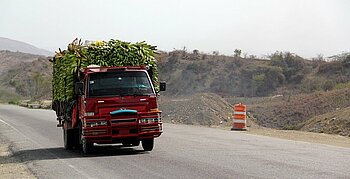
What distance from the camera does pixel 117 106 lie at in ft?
56.5

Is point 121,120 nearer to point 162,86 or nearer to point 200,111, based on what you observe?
point 162,86

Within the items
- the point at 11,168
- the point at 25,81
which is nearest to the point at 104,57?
the point at 11,168

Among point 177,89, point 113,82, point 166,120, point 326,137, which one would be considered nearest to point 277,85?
point 177,89

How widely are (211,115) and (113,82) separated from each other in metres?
23.5

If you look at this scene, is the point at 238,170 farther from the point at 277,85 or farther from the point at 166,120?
the point at 277,85

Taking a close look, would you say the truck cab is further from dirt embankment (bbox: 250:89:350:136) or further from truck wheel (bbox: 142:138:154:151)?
dirt embankment (bbox: 250:89:350:136)

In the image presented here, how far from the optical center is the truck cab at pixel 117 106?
17.1m

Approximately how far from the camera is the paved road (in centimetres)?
1323

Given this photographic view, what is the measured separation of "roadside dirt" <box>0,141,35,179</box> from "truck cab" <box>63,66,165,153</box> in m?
2.06

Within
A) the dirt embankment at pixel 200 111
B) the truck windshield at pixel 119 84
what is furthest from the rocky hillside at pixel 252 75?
the truck windshield at pixel 119 84

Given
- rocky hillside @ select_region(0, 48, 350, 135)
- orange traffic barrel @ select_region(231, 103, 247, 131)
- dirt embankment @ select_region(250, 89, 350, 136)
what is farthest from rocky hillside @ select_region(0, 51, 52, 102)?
orange traffic barrel @ select_region(231, 103, 247, 131)

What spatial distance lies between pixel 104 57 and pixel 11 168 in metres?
5.14

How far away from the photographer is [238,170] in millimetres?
13430

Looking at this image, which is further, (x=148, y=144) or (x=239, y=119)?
(x=239, y=119)
